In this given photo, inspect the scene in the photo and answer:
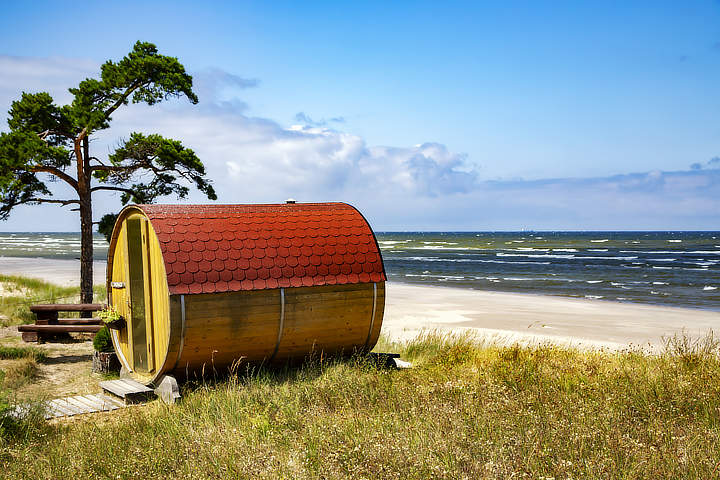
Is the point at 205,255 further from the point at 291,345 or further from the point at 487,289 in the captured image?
the point at 487,289

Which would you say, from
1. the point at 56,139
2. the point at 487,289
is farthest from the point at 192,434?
the point at 487,289

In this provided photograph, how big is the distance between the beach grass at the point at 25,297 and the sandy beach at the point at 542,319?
34.1 feet

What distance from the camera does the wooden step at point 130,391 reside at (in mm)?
8828

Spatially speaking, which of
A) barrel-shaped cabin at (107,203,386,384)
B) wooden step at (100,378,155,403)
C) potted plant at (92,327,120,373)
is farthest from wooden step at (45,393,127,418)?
potted plant at (92,327,120,373)

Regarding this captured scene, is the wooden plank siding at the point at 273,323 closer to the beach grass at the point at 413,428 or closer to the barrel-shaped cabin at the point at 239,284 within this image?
the barrel-shaped cabin at the point at 239,284

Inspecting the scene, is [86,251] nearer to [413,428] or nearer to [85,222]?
[85,222]

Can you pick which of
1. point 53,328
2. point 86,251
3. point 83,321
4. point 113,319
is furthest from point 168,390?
point 86,251

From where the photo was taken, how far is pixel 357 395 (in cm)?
796

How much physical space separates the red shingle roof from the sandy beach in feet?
16.5

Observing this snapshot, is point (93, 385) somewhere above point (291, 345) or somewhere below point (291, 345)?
below

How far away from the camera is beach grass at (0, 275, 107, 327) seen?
1722 cm

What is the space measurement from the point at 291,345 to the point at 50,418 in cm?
342

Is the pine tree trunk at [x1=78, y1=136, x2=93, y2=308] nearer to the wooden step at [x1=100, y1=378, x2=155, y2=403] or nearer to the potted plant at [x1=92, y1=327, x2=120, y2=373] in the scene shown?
the potted plant at [x1=92, y1=327, x2=120, y2=373]

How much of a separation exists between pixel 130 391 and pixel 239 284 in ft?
7.54
